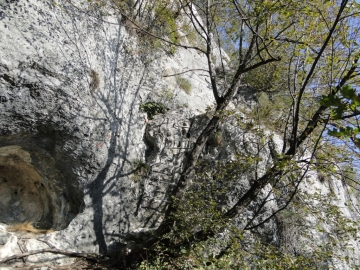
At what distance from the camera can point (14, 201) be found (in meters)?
6.27

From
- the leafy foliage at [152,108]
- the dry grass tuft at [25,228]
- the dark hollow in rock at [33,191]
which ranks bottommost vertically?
the dry grass tuft at [25,228]

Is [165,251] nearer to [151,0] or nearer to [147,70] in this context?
[147,70]

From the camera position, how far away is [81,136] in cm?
556

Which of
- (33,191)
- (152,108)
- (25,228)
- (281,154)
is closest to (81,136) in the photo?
(33,191)

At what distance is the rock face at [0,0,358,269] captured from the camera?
502 cm

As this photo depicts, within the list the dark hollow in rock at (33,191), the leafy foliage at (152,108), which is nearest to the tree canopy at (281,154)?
the dark hollow in rock at (33,191)

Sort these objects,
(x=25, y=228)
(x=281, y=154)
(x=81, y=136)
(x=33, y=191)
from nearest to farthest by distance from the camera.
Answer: (x=281, y=154) < (x=81, y=136) < (x=25, y=228) < (x=33, y=191)

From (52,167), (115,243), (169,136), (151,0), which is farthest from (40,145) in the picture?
(151,0)

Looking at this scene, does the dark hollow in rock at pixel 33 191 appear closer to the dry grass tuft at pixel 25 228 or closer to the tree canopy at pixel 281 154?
the dry grass tuft at pixel 25 228

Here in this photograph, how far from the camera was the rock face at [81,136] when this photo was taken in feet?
16.5

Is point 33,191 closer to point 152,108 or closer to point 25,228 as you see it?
point 25,228

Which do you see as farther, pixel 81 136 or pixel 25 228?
pixel 25 228

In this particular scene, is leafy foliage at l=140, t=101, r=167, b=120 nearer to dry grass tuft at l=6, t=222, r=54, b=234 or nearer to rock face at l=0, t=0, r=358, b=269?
rock face at l=0, t=0, r=358, b=269

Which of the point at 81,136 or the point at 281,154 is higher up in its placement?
the point at 81,136
